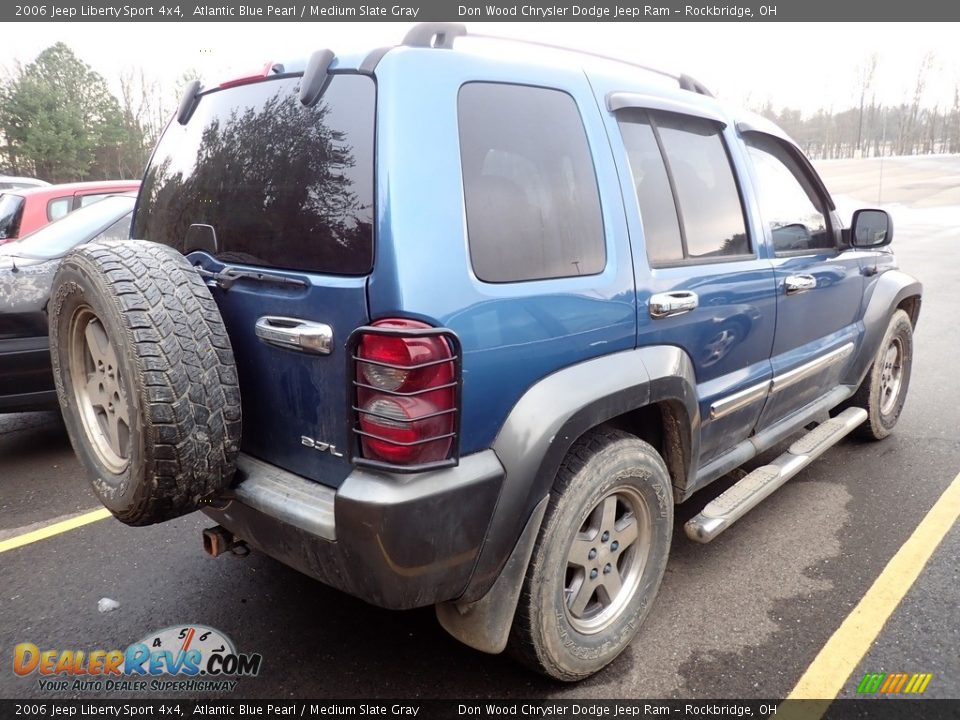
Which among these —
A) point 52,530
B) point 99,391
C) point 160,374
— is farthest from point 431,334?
point 52,530

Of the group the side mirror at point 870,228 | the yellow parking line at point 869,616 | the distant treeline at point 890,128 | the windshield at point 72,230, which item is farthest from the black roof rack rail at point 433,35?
the distant treeline at point 890,128

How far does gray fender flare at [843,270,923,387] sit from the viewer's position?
152 inches

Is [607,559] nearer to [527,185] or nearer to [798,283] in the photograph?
[527,185]

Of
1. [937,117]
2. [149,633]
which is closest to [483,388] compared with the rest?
[149,633]

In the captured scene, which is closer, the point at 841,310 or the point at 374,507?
the point at 374,507

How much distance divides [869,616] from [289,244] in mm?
2552

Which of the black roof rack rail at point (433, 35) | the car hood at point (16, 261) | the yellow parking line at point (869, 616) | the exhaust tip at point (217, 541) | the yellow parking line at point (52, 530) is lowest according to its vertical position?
the yellow parking line at point (869, 616)

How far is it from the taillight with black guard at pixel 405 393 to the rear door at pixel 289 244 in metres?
0.09

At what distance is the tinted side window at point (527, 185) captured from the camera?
188 cm

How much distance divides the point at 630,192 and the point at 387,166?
96 cm

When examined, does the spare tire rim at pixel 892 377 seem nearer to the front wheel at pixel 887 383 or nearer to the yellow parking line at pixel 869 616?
the front wheel at pixel 887 383

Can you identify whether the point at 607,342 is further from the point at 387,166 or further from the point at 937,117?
the point at 937,117

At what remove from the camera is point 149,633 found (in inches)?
101

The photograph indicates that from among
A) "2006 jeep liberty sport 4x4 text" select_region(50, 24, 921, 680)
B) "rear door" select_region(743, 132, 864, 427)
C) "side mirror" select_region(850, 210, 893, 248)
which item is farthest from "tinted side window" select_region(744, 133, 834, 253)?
"2006 jeep liberty sport 4x4 text" select_region(50, 24, 921, 680)
